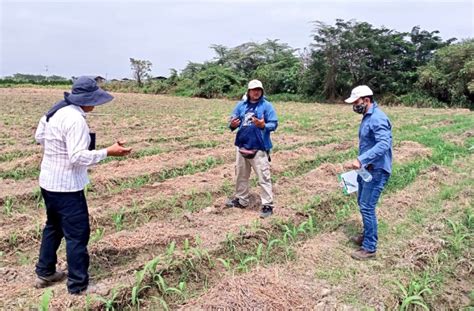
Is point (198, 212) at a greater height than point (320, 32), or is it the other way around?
point (320, 32)

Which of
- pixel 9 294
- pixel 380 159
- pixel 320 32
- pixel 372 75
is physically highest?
pixel 320 32

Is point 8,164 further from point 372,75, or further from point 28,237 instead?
point 372,75

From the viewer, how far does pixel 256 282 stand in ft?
10.5

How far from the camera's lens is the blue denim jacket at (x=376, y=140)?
371cm

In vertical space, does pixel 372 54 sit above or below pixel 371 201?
above

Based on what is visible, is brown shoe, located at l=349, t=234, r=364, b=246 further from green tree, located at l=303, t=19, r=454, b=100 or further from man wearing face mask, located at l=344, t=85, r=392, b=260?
green tree, located at l=303, t=19, r=454, b=100

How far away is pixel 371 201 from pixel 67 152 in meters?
2.75

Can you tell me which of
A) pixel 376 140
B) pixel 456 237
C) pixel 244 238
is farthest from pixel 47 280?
pixel 456 237

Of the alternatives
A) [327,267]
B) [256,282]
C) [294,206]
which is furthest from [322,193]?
[256,282]

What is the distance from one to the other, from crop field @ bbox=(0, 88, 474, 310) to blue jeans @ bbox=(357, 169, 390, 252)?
184 mm

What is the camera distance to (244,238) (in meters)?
4.27

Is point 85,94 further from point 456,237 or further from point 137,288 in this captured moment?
point 456,237

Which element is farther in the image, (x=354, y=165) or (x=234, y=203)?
(x=234, y=203)

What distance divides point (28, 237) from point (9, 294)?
3.72ft
